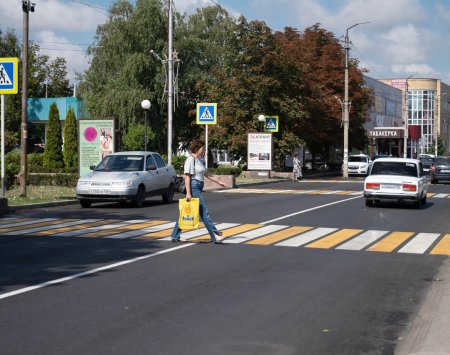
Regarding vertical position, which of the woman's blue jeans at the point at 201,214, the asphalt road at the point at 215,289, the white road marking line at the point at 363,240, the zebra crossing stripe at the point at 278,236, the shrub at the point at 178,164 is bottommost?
the asphalt road at the point at 215,289

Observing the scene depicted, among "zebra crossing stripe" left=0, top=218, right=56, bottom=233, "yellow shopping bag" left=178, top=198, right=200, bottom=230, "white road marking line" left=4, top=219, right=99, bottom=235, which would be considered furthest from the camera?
"zebra crossing stripe" left=0, top=218, right=56, bottom=233

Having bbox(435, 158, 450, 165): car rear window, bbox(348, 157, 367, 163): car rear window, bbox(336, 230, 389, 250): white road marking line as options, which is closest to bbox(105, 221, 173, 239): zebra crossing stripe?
bbox(336, 230, 389, 250): white road marking line

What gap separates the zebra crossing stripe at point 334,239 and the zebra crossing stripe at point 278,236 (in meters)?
0.76

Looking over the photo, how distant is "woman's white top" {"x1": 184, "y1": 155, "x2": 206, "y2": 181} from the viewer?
43.7ft

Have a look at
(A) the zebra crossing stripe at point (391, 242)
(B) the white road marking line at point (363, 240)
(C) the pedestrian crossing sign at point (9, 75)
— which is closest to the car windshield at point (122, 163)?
(C) the pedestrian crossing sign at point (9, 75)

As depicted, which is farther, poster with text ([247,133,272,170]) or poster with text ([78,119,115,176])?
poster with text ([247,133,272,170])

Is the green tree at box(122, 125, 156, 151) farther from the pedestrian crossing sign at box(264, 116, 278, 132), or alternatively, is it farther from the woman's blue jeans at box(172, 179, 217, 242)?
the woman's blue jeans at box(172, 179, 217, 242)

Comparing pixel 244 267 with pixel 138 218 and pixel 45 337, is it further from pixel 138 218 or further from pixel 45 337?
pixel 138 218

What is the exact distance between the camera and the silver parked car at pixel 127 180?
21.3m

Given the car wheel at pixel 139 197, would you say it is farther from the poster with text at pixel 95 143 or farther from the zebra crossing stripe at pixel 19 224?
the poster with text at pixel 95 143

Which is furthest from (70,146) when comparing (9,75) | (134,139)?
(9,75)

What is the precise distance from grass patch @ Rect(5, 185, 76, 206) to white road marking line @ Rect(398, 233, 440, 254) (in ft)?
38.0

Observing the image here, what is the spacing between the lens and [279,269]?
35.2 feet

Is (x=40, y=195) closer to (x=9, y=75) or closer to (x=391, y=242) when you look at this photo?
(x=9, y=75)
